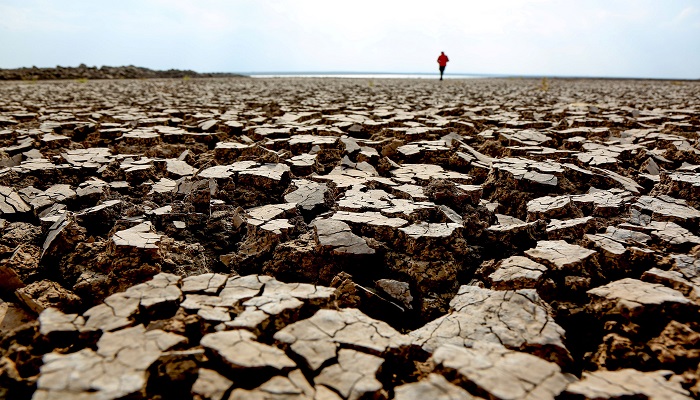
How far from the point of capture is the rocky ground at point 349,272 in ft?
3.07

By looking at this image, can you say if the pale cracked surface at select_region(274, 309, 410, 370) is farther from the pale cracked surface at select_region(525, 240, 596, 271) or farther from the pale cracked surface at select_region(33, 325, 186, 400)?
the pale cracked surface at select_region(525, 240, 596, 271)

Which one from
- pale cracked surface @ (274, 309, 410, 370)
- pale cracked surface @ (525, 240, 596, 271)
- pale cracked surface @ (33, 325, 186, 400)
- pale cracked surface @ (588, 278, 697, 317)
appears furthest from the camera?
pale cracked surface @ (525, 240, 596, 271)

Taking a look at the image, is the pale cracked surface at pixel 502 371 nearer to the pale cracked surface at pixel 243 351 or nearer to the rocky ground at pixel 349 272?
the rocky ground at pixel 349 272

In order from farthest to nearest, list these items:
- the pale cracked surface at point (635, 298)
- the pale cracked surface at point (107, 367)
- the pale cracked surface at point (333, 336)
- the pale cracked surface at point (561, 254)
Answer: the pale cracked surface at point (561, 254)
the pale cracked surface at point (635, 298)
the pale cracked surface at point (333, 336)
the pale cracked surface at point (107, 367)

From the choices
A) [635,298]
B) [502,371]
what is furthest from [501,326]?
[635,298]

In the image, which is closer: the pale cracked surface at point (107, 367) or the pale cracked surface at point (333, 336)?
the pale cracked surface at point (107, 367)

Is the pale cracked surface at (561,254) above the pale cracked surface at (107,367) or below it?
above

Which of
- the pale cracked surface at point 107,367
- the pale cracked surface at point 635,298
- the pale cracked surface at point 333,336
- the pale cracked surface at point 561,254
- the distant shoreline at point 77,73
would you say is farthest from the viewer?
the distant shoreline at point 77,73

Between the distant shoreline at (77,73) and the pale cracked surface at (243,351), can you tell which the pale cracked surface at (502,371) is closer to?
the pale cracked surface at (243,351)

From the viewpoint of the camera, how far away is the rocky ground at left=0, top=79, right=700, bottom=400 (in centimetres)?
94

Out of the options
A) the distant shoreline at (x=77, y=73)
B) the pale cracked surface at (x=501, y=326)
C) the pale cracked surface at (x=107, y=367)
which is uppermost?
the distant shoreline at (x=77, y=73)

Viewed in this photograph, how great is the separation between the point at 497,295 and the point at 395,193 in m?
0.99

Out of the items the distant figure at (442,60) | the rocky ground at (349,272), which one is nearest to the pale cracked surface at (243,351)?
the rocky ground at (349,272)

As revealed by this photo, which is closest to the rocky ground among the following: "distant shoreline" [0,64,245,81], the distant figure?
the distant figure
